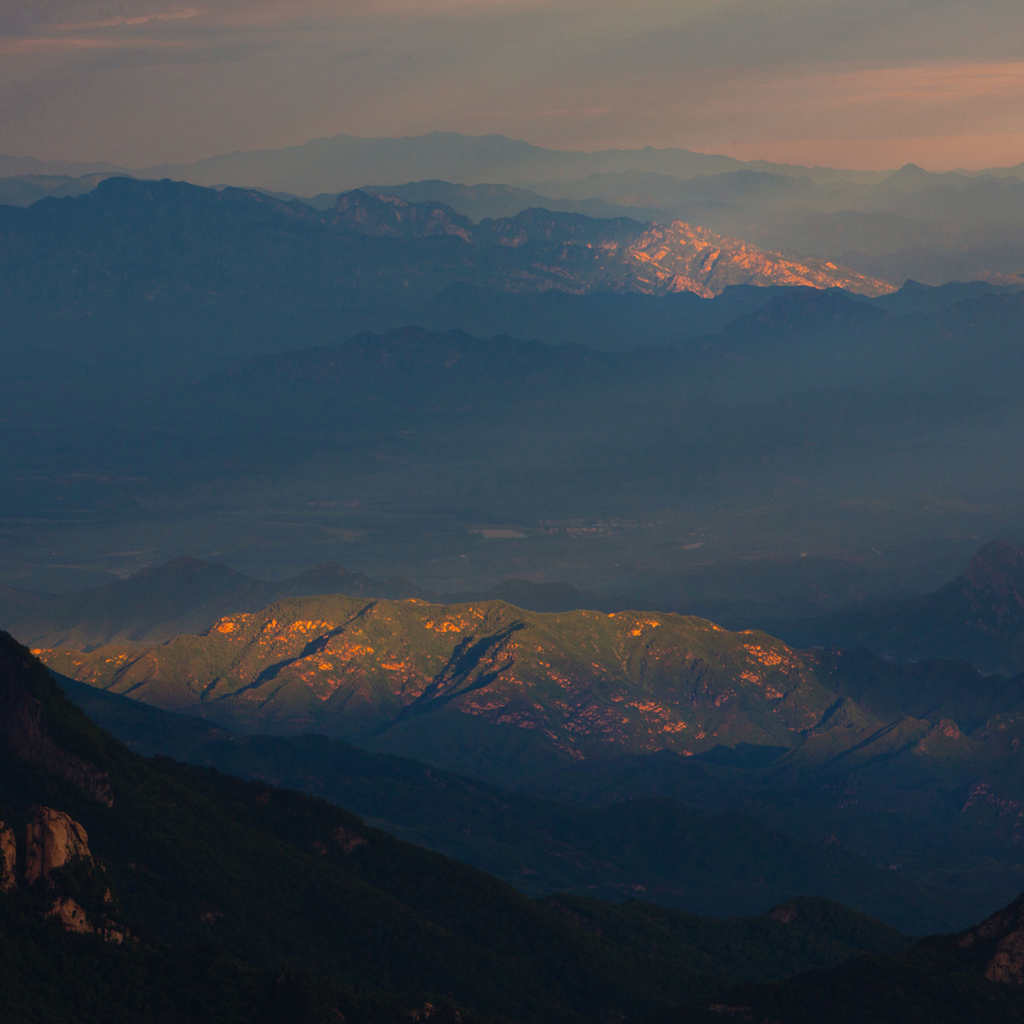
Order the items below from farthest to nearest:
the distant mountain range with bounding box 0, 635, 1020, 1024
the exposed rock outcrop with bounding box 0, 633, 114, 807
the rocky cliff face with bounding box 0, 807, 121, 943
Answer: the exposed rock outcrop with bounding box 0, 633, 114, 807 < the rocky cliff face with bounding box 0, 807, 121, 943 < the distant mountain range with bounding box 0, 635, 1020, 1024

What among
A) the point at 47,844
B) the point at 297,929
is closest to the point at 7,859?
the point at 47,844

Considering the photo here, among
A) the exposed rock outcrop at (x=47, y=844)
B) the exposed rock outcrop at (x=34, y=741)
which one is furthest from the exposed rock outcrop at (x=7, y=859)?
the exposed rock outcrop at (x=34, y=741)

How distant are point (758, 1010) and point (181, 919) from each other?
40.1 meters

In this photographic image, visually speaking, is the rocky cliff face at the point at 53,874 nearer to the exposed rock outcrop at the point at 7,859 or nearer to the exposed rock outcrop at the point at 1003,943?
the exposed rock outcrop at the point at 7,859

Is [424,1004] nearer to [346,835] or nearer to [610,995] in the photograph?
[610,995]

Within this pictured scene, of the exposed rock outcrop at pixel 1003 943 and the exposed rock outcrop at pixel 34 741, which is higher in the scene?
the exposed rock outcrop at pixel 34 741

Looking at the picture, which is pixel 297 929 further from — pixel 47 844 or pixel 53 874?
pixel 47 844

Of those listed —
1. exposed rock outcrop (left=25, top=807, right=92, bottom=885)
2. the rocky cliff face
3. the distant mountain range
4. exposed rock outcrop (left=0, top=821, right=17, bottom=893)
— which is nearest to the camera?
the distant mountain range

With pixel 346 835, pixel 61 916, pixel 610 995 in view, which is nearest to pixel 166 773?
pixel 346 835

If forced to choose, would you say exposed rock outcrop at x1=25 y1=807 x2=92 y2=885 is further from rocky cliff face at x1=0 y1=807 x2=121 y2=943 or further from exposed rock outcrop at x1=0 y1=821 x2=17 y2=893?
exposed rock outcrop at x1=0 y1=821 x2=17 y2=893

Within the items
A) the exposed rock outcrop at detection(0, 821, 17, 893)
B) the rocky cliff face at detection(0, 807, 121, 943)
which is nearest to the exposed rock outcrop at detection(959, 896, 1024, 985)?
the rocky cliff face at detection(0, 807, 121, 943)

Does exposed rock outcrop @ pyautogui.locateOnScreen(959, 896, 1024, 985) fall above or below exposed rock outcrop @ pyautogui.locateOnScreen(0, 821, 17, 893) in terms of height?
below

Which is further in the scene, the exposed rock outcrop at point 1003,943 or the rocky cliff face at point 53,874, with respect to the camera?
the exposed rock outcrop at point 1003,943

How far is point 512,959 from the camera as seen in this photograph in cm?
14938
